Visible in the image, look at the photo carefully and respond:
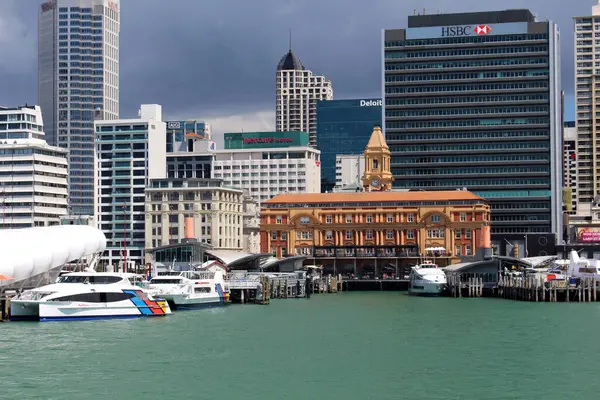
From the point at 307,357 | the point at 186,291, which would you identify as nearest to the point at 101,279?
the point at 186,291

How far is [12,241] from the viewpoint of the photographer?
124 m

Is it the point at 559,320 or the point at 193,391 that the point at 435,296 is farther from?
the point at 193,391

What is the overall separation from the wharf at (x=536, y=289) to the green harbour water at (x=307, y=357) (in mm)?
30251

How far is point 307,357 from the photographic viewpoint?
85875 mm

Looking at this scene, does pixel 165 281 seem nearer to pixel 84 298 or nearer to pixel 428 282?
pixel 84 298

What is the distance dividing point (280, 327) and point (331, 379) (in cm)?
3827

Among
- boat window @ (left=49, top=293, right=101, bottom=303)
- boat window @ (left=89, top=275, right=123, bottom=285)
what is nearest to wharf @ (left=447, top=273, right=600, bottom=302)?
boat window @ (left=89, top=275, right=123, bottom=285)

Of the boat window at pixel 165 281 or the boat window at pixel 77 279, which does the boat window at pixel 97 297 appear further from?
the boat window at pixel 165 281

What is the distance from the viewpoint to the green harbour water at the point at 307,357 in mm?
69688

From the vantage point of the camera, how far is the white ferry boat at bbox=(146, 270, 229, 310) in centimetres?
13638

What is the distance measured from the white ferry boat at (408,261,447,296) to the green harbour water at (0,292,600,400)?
166 feet

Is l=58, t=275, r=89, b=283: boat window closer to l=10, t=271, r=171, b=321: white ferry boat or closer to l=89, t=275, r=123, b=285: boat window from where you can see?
l=10, t=271, r=171, b=321: white ferry boat

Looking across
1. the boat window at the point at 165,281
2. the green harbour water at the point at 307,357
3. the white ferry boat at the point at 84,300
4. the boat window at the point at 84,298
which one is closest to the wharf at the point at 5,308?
Result: the white ferry boat at the point at 84,300

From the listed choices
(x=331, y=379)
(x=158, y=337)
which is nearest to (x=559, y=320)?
(x=158, y=337)
